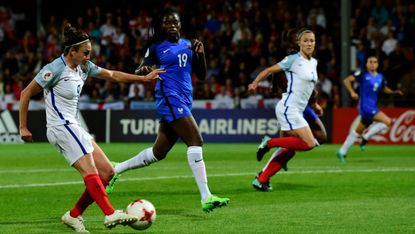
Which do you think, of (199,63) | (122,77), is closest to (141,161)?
(199,63)

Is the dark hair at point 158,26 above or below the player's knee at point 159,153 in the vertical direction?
above

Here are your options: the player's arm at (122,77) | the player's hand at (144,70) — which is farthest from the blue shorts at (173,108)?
the player's arm at (122,77)

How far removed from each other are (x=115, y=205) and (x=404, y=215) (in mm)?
3542

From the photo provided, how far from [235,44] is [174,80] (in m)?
19.2

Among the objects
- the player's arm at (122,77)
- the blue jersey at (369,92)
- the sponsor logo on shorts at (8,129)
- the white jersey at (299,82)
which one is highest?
the player's arm at (122,77)

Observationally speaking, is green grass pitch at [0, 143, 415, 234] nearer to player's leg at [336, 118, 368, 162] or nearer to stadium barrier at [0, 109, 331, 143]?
player's leg at [336, 118, 368, 162]

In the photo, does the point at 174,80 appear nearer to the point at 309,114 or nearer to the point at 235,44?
the point at 309,114

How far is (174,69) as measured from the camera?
11.2m

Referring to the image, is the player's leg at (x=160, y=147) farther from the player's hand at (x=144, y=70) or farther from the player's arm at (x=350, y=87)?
the player's arm at (x=350, y=87)

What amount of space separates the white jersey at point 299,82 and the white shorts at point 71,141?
504 cm

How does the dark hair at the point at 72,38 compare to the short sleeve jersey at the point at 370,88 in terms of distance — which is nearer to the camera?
the dark hair at the point at 72,38

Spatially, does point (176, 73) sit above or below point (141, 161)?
above

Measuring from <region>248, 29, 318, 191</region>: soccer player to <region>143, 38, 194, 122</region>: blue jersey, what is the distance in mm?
2504

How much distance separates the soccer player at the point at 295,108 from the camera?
533 inches
